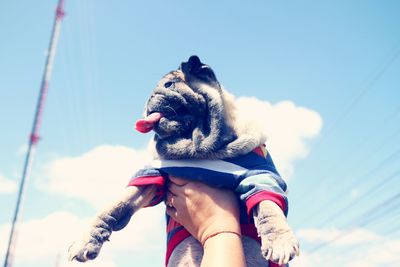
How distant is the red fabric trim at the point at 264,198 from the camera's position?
5.76ft

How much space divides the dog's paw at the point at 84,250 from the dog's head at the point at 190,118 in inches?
21.7

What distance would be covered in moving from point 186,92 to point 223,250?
834 mm

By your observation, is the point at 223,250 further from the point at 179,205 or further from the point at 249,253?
the point at 179,205

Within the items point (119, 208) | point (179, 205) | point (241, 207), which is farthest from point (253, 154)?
point (119, 208)

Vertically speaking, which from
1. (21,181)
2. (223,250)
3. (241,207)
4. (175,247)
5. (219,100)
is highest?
(21,181)

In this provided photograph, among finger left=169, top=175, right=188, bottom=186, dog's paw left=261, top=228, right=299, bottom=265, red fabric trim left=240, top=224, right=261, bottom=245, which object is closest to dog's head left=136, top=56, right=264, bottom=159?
finger left=169, top=175, right=188, bottom=186

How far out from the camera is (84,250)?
1761mm

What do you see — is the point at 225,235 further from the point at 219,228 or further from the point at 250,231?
the point at 250,231

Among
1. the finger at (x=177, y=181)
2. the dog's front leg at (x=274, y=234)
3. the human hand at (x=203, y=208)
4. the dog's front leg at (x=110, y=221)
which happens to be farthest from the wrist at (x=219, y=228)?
the dog's front leg at (x=110, y=221)

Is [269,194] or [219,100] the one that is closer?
[269,194]

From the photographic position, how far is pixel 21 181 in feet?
43.3

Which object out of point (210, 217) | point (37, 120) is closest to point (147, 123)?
point (210, 217)

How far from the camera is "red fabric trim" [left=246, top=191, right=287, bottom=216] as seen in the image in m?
1.76

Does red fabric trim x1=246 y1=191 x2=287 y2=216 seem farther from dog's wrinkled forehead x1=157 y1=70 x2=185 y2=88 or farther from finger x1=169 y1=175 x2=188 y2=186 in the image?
dog's wrinkled forehead x1=157 y1=70 x2=185 y2=88
